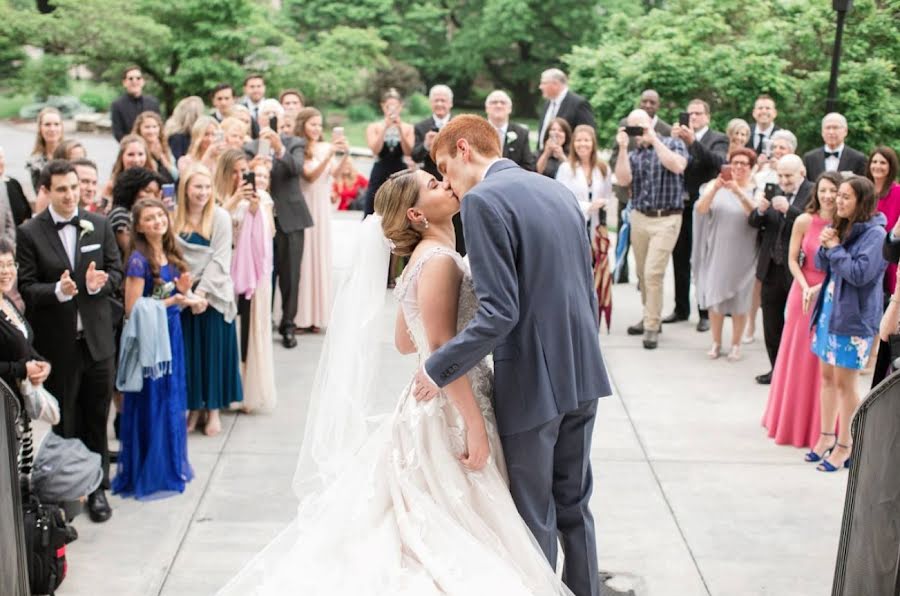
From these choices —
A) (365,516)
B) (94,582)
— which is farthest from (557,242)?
(94,582)

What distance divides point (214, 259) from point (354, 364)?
2.63 metres

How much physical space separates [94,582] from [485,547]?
2.25m

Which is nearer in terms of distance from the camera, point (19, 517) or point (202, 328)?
point (19, 517)

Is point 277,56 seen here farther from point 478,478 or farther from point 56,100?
point 478,478

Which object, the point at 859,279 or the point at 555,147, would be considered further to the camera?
the point at 555,147

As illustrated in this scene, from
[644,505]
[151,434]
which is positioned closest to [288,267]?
[151,434]

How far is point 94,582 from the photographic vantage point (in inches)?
215

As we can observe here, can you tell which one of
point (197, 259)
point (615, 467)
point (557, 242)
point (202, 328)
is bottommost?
point (615, 467)

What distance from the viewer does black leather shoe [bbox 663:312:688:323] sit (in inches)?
431

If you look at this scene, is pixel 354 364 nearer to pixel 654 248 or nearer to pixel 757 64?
pixel 654 248

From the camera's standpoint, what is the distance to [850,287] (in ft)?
22.7

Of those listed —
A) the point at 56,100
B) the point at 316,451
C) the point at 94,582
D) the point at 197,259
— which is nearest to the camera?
the point at 316,451

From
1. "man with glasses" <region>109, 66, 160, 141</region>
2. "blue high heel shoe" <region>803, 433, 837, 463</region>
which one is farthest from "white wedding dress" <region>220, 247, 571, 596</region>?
"man with glasses" <region>109, 66, 160, 141</region>

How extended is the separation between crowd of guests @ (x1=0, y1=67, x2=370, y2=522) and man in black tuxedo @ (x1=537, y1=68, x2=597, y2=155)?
2.84 meters
